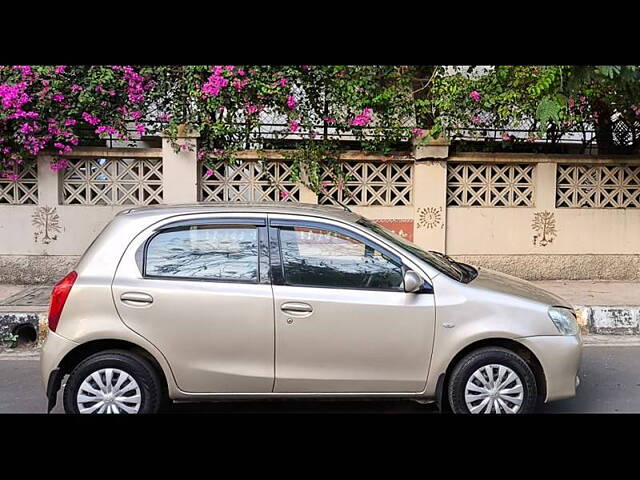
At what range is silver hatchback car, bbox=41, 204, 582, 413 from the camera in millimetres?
3699

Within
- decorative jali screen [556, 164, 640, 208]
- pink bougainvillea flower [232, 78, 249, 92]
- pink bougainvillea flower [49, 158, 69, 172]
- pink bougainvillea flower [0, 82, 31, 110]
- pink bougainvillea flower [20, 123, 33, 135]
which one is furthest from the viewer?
decorative jali screen [556, 164, 640, 208]

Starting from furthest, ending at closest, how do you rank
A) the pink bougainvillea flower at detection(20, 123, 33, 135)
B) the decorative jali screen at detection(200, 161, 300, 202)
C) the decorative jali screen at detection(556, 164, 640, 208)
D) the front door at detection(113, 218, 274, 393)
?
the decorative jali screen at detection(556, 164, 640, 208), the decorative jali screen at detection(200, 161, 300, 202), the pink bougainvillea flower at detection(20, 123, 33, 135), the front door at detection(113, 218, 274, 393)

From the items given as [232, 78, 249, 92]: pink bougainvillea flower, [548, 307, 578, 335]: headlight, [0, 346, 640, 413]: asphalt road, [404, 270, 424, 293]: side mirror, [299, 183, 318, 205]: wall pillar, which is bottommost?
[0, 346, 640, 413]: asphalt road

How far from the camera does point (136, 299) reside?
3703 millimetres

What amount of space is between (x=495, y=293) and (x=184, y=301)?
2.12 meters

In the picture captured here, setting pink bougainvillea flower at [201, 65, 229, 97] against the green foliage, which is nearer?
the green foliage

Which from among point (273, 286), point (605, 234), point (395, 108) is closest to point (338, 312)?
point (273, 286)

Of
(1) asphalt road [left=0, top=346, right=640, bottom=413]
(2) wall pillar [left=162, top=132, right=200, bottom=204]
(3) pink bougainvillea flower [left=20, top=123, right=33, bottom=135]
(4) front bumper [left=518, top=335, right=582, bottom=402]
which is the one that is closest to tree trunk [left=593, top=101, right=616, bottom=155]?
(1) asphalt road [left=0, top=346, right=640, bottom=413]

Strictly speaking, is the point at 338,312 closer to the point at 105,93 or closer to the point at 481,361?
the point at 481,361

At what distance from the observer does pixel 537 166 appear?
27.9 feet

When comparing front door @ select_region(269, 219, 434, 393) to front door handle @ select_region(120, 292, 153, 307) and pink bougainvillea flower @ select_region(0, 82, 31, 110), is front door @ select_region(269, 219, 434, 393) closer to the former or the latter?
front door handle @ select_region(120, 292, 153, 307)

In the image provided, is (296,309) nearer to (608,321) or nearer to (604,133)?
(608,321)

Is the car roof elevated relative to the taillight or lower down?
elevated

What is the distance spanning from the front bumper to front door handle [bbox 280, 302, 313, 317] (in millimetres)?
1451
